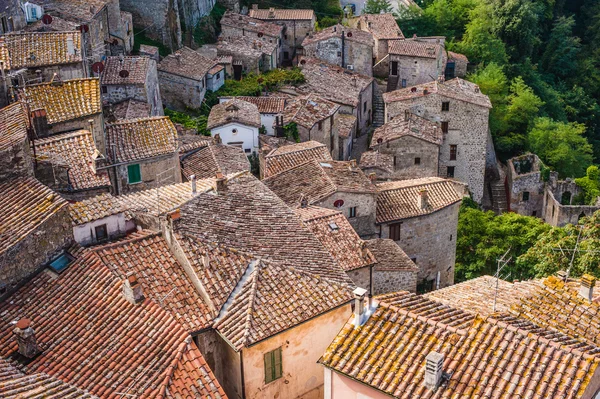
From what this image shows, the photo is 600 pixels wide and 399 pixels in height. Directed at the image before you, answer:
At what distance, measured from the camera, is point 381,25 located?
2788 inches

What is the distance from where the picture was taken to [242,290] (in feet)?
63.4

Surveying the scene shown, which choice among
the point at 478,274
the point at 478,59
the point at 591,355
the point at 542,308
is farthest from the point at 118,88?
the point at 478,59

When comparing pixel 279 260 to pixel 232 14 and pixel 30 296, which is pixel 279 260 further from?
pixel 232 14

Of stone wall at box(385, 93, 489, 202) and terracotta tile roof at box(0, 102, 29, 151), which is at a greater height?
terracotta tile roof at box(0, 102, 29, 151)

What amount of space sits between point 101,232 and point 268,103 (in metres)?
30.2

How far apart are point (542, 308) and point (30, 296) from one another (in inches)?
513

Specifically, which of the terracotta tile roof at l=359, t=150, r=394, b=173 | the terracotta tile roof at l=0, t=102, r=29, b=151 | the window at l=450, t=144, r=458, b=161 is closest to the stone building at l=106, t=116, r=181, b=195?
the terracotta tile roof at l=0, t=102, r=29, b=151

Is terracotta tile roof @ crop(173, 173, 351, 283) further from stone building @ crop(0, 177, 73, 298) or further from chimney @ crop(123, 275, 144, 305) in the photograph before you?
stone building @ crop(0, 177, 73, 298)

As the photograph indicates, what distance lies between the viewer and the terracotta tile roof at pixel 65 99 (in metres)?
29.3

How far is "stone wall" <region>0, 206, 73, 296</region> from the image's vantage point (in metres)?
18.6

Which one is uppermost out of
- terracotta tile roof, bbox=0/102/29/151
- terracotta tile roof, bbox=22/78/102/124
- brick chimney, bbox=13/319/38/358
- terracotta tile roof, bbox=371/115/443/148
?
terracotta tile roof, bbox=0/102/29/151

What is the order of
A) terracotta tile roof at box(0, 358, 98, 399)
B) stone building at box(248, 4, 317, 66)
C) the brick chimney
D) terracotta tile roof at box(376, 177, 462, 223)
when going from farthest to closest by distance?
stone building at box(248, 4, 317, 66)
terracotta tile roof at box(376, 177, 462, 223)
the brick chimney
terracotta tile roof at box(0, 358, 98, 399)

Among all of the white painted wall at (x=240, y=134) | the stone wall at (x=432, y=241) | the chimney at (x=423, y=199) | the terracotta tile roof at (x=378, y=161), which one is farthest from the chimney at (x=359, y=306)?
the terracotta tile roof at (x=378, y=161)

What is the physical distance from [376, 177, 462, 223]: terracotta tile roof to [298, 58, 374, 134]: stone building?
63.0ft
